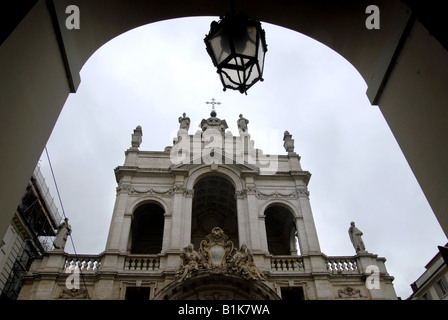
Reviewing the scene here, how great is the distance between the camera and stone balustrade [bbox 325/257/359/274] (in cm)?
1656

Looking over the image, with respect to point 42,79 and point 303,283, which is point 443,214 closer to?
point 42,79

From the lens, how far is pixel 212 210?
22156mm

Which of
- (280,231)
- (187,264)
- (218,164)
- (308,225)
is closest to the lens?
(187,264)

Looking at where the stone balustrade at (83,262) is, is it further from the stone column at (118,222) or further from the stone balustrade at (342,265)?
the stone balustrade at (342,265)

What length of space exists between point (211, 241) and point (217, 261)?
968 millimetres

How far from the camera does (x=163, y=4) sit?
506 centimetres

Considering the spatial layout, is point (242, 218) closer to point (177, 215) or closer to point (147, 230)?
point (177, 215)

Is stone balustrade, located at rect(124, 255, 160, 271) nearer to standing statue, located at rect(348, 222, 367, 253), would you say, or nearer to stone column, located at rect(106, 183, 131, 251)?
stone column, located at rect(106, 183, 131, 251)

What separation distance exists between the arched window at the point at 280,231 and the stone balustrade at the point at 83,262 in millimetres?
9785

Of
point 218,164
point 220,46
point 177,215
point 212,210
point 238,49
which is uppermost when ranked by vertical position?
point 218,164

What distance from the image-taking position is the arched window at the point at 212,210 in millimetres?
21000

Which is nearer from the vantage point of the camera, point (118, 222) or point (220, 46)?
point (220, 46)

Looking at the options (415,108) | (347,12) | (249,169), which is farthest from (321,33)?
(249,169)

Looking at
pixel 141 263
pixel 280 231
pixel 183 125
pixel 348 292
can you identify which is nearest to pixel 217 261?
pixel 141 263
